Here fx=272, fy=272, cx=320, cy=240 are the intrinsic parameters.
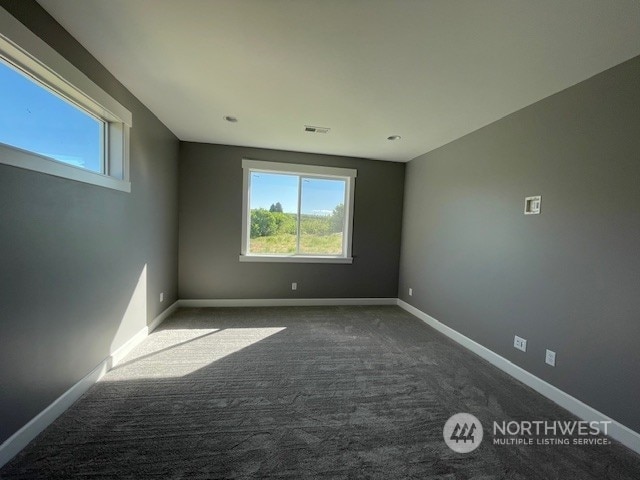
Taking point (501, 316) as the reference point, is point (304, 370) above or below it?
below

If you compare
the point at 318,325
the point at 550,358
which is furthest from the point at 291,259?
the point at 550,358

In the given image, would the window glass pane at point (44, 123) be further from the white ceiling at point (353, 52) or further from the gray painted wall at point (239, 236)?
the gray painted wall at point (239, 236)

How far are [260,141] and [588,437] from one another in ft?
13.9

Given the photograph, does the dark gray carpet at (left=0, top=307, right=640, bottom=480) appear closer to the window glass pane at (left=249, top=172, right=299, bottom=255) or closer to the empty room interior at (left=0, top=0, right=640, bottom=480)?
the empty room interior at (left=0, top=0, right=640, bottom=480)

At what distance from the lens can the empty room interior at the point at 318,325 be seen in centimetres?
149

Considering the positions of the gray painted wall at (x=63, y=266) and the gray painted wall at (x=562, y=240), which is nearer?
the gray painted wall at (x=63, y=266)

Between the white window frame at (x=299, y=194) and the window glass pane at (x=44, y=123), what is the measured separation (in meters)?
2.04

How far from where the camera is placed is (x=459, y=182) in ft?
10.9

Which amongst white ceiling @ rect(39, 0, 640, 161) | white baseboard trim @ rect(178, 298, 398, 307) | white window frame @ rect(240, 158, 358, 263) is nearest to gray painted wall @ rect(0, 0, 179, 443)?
white ceiling @ rect(39, 0, 640, 161)

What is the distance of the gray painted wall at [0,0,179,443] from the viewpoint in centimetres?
144

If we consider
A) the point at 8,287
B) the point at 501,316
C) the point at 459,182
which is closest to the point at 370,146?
the point at 459,182

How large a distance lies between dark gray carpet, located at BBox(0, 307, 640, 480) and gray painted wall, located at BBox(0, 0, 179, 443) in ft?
0.94

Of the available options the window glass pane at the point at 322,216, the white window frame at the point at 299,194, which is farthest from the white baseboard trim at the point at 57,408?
the window glass pane at the point at 322,216

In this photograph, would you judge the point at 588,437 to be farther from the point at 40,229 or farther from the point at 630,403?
the point at 40,229
